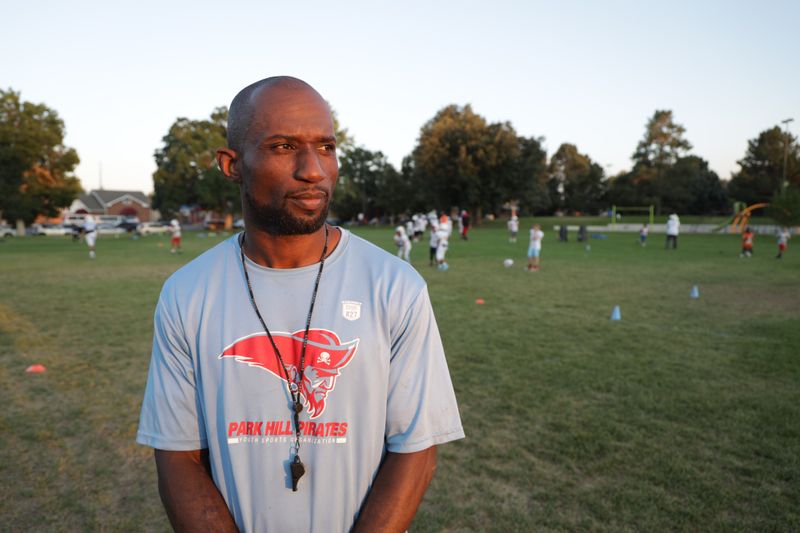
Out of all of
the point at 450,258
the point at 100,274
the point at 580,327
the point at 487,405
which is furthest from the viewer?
the point at 450,258

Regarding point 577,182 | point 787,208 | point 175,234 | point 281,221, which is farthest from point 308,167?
point 577,182

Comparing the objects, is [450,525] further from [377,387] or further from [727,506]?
[377,387]

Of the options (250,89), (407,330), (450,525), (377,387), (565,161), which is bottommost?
(450,525)

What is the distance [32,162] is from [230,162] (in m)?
61.9

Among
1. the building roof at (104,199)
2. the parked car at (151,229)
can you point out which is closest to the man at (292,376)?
the parked car at (151,229)

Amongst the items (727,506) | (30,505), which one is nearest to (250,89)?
(30,505)

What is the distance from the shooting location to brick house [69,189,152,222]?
9669 cm

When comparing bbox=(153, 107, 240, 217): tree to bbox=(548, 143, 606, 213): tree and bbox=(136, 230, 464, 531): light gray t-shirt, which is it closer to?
bbox=(548, 143, 606, 213): tree

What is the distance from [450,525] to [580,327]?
Result: 6765 millimetres

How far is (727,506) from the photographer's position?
153 inches

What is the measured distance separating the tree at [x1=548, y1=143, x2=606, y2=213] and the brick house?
7570 centimetres

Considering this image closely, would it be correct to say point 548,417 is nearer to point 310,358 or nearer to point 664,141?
point 310,358

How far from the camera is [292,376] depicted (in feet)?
5.38

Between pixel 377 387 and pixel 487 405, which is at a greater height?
pixel 377 387
